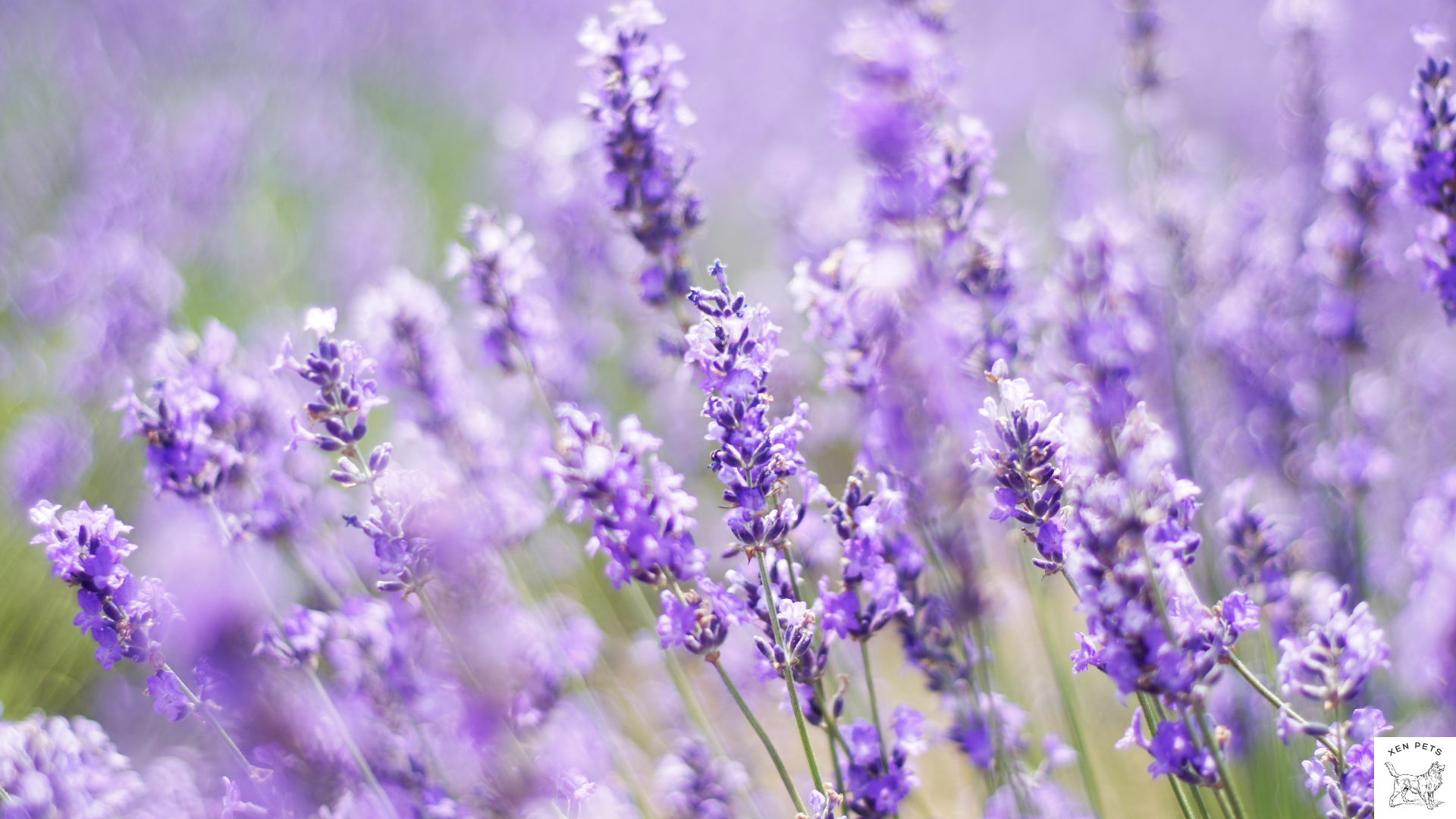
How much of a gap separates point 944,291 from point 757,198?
127 inches

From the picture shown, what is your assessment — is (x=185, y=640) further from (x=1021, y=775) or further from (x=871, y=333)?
(x=1021, y=775)

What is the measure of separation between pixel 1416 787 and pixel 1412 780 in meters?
0.01

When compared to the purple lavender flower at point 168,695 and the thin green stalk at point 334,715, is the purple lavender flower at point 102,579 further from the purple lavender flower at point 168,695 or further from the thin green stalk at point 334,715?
the thin green stalk at point 334,715

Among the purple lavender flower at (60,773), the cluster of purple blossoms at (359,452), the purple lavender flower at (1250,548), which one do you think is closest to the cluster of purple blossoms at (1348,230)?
the purple lavender flower at (1250,548)

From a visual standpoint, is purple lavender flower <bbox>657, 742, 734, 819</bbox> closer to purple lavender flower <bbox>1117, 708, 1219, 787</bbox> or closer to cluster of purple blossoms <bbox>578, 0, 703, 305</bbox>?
purple lavender flower <bbox>1117, 708, 1219, 787</bbox>

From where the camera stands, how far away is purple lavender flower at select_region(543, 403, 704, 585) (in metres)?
1.17

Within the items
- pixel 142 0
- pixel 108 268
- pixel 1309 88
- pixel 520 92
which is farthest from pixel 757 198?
pixel 142 0

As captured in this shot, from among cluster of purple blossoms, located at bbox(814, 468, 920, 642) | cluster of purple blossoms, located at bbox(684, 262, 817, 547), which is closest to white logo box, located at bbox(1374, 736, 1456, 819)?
cluster of purple blossoms, located at bbox(814, 468, 920, 642)

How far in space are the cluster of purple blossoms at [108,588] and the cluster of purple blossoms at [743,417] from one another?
819 mm

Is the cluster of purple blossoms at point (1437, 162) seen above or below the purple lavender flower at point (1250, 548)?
above

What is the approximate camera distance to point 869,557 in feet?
4.09

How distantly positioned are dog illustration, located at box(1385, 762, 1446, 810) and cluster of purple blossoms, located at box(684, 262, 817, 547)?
91cm

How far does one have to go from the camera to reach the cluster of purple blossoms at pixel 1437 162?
141cm

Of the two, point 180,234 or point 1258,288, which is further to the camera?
point 180,234
